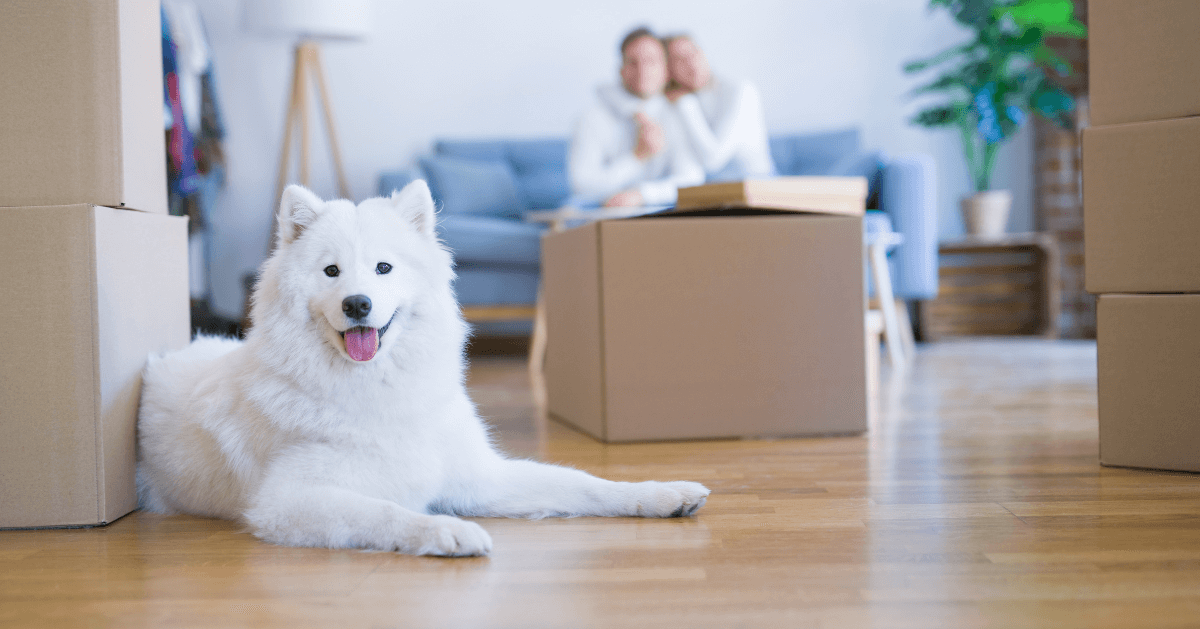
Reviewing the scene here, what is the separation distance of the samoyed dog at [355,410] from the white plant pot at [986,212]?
153 inches

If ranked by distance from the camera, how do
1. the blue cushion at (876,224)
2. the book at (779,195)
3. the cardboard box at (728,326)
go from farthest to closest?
1. the blue cushion at (876,224)
2. the book at (779,195)
3. the cardboard box at (728,326)

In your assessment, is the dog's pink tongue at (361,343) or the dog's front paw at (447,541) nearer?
the dog's front paw at (447,541)

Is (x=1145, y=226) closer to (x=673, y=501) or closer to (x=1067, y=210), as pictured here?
(x=673, y=501)

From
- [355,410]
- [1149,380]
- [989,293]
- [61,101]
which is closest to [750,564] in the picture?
[355,410]

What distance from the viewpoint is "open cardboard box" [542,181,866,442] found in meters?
1.98

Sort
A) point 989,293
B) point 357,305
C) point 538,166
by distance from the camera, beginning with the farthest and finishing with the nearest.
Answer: point 989,293 → point 538,166 → point 357,305

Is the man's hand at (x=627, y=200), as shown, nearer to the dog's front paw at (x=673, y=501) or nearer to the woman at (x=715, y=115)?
the woman at (x=715, y=115)

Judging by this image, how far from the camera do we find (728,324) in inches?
78.6

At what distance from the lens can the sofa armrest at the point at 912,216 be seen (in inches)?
153

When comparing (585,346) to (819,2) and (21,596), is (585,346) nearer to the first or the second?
(21,596)

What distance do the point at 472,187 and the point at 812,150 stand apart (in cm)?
170

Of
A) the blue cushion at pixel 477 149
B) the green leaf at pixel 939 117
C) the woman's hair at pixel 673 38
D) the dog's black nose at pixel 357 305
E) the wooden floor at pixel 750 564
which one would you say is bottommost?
the wooden floor at pixel 750 564

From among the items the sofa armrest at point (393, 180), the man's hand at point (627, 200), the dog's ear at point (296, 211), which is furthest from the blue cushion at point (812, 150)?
the dog's ear at point (296, 211)

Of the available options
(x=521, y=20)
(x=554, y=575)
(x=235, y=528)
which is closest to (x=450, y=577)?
(x=554, y=575)
